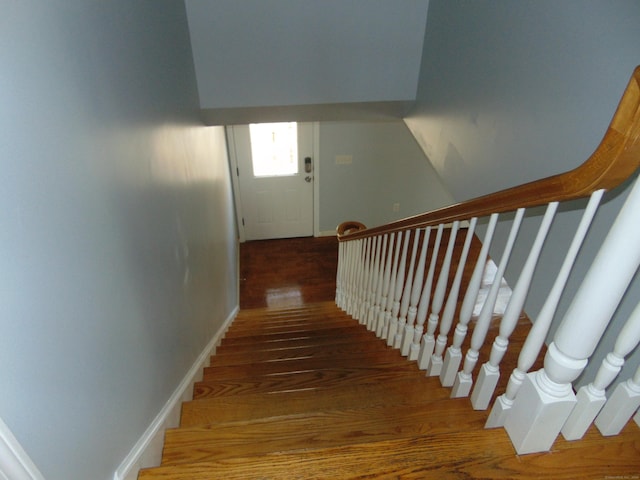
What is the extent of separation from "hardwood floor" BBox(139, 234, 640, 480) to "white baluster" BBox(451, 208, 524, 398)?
5 cm

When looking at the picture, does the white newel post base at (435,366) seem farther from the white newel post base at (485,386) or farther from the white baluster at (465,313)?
the white newel post base at (485,386)

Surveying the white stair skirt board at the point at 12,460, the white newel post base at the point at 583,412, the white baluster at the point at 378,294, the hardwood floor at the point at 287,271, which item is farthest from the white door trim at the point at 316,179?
the white stair skirt board at the point at 12,460

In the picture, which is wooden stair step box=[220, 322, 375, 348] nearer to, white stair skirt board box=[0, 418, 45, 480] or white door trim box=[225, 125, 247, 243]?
white stair skirt board box=[0, 418, 45, 480]

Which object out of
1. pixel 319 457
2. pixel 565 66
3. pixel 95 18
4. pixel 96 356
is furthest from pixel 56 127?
pixel 565 66

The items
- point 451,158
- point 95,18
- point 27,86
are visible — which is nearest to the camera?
point 27,86

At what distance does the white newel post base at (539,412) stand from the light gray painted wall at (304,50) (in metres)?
2.24

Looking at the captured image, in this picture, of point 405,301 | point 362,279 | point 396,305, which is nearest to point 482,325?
point 405,301

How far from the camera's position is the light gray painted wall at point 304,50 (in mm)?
2473

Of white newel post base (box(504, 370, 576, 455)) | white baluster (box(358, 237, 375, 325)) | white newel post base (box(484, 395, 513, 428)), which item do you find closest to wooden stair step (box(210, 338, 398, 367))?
white baluster (box(358, 237, 375, 325))

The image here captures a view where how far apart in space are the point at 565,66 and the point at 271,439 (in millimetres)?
1618

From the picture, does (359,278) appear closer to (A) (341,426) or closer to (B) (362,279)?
(B) (362,279)

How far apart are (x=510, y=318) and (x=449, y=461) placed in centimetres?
39

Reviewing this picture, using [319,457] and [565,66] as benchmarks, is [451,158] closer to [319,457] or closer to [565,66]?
[565,66]

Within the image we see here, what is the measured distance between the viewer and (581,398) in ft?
3.10
